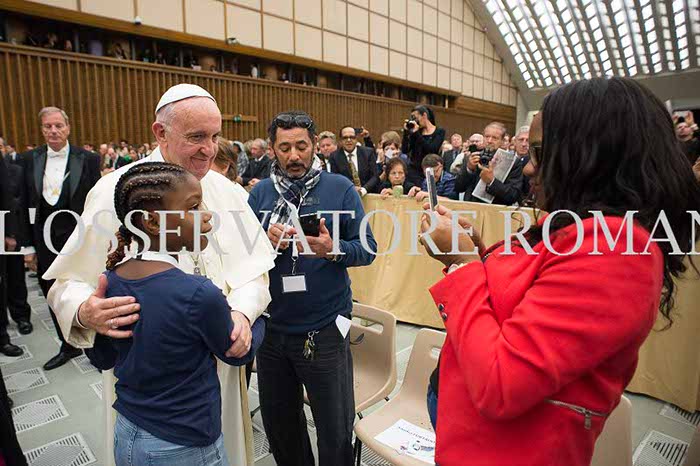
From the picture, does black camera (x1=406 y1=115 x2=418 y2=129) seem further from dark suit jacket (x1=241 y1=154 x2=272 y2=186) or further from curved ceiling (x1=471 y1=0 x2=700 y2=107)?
curved ceiling (x1=471 y1=0 x2=700 y2=107)

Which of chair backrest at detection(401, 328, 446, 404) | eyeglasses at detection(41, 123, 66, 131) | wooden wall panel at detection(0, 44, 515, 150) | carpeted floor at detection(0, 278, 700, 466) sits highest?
wooden wall panel at detection(0, 44, 515, 150)

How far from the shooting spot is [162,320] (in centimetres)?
100

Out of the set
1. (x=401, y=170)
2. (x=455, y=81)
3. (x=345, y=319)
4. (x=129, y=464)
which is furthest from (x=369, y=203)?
(x=455, y=81)

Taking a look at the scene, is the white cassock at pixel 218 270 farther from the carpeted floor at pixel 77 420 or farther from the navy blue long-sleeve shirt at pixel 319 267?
the carpeted floor at pixel 77 420

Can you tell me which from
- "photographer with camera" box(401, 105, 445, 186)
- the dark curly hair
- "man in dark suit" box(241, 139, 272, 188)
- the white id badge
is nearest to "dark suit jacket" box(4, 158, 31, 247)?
the white id badge

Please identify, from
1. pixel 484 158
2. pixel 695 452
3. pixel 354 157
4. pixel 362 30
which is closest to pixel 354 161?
pixel 354 157

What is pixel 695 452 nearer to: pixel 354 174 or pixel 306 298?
pixel 306 298

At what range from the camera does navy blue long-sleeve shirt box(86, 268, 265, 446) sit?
1.00m

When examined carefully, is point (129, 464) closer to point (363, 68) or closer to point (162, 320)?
point (162, 320)

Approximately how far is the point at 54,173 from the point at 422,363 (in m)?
3.11

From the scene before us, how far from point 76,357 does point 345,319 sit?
265 cm

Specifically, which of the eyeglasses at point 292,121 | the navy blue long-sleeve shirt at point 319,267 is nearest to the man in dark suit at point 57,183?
the navy blue long-sleeve shirt at point 319,267

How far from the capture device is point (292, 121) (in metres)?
1.84

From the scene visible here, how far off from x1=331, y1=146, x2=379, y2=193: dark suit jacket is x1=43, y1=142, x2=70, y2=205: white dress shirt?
108 inches
